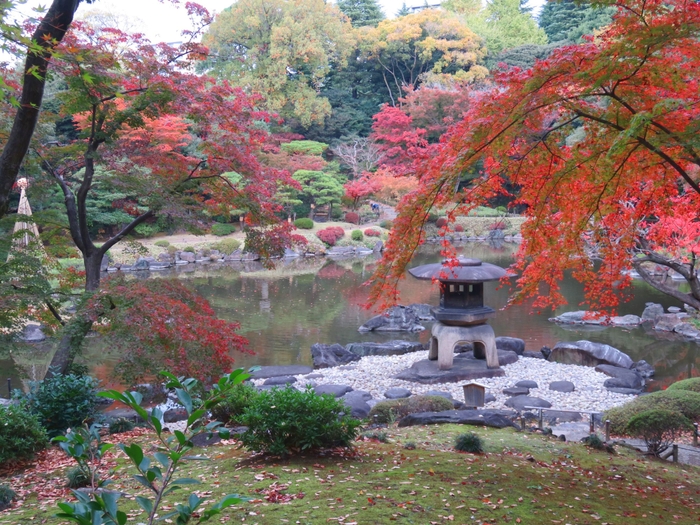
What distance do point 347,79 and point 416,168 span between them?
121ft

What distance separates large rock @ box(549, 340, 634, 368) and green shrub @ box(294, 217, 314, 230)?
1991cm

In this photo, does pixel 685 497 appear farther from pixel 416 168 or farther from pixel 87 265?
pixel 87 265

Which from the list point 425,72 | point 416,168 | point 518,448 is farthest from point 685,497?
point 425,72

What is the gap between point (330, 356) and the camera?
1248cm

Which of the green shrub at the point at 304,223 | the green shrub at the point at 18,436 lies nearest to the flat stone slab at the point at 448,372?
the green shrub at the point at 18,436

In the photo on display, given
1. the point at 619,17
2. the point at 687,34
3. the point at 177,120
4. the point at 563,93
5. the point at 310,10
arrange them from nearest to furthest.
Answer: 1. the point at 687,34
2. the point at 619,17
3. the point at 563,93
4. the point at 177,120
5. the point at 310,10

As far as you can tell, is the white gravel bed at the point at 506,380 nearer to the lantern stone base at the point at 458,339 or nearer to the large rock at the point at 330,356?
the large rock at the point at 330,356

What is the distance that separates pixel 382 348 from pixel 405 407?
5254 millimetres

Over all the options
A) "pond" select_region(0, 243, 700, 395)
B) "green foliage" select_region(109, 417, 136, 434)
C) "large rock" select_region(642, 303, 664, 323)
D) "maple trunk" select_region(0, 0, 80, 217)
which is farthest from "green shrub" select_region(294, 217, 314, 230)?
"maple trunk" select_region(0, 0, 80, 217)

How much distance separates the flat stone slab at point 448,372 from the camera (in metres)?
10.6

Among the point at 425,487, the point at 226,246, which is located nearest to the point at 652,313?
the point at 425,487

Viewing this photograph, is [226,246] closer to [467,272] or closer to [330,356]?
[330,356]

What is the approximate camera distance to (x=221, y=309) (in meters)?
17.6

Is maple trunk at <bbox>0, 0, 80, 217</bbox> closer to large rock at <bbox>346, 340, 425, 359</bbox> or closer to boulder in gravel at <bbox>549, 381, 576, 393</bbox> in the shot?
boulder in gravel at <bbox>549, 381, 576, 393</bbox>
